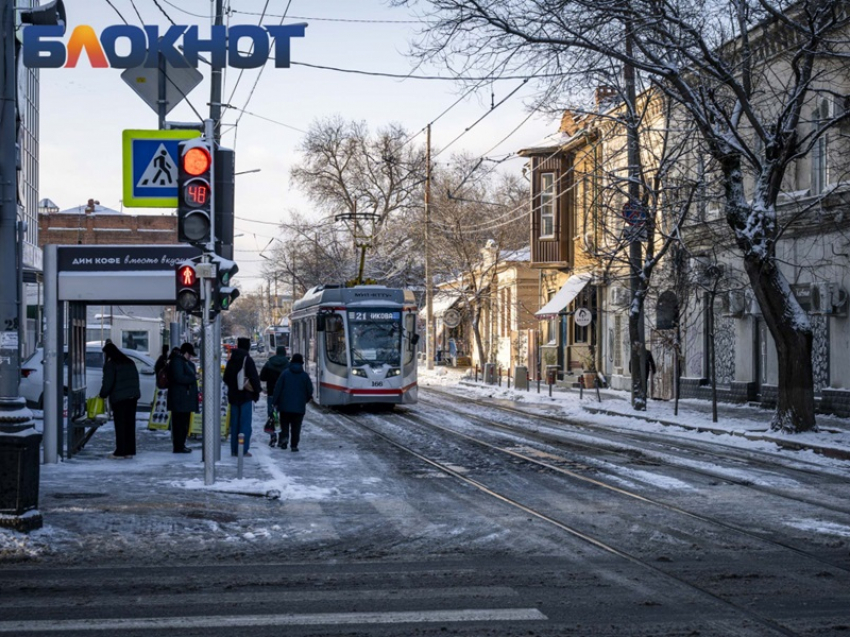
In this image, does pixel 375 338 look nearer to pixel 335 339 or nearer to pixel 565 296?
pixel 335 339

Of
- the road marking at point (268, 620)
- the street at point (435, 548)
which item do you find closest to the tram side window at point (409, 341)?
the street at point (435, 548)

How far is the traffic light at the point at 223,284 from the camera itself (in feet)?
45.3

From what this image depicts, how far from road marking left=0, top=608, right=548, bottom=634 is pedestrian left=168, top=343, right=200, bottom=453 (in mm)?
10383

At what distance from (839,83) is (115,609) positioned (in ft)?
76.5

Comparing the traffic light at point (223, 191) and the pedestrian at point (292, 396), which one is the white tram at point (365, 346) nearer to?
the pedestrian at point (292, 396)

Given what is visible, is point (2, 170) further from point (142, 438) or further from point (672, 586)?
point (142, 438)

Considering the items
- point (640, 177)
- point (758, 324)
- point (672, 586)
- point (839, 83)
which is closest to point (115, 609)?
point (672, 586)

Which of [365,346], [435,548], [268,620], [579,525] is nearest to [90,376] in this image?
[365,346]

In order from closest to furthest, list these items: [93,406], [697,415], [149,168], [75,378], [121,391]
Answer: [149,168], [121,391], [75,378], [93,406], [697,415]

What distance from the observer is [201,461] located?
16.9m

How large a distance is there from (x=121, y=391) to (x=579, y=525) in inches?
332

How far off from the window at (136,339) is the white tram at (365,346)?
990 inches

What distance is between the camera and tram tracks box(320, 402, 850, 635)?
8.05 m

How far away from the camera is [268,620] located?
724 cm
